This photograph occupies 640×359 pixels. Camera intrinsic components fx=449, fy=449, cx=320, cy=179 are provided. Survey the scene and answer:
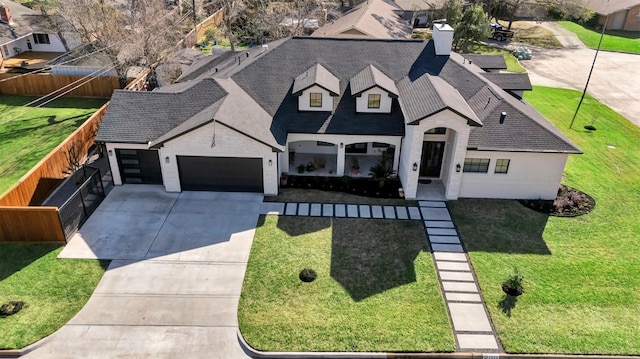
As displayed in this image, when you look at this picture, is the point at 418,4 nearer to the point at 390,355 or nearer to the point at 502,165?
the point at 502,165

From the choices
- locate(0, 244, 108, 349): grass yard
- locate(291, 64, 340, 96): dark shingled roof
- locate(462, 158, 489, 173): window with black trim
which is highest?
locate(291, 64, 340, 96): dark shingled roof

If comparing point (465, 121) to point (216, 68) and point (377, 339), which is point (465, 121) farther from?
point (216, 68)

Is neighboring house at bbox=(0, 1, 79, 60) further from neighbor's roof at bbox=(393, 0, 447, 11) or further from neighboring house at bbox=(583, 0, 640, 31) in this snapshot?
neighboring house at bbox=(583, 0, 640, 31)

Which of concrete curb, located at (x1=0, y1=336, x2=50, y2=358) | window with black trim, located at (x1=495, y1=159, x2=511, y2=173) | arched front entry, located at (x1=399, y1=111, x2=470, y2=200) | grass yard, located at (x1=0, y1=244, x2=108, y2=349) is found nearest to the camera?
concrete curb, located at (x1=0, y1=336, x2=50, y2=358)

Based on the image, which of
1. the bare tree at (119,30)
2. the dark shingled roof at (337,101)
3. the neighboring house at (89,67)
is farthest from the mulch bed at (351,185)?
the neighboring house at (89,67)

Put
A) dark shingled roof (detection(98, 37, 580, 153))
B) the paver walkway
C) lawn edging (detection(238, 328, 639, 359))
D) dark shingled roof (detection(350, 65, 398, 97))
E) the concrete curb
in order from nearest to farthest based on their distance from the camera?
the concrete curb
lawn edging (detection(238, 328, 639, 359))
the paver walkway
dark shingled roof (detection(98, 37, 580, 153))
dark shingled roof (detection(350, 65, 398, 97))

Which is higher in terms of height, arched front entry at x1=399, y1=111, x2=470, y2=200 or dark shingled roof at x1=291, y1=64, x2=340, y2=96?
dark shingled roof at x1=291, y1=64, x2=340, y2=96

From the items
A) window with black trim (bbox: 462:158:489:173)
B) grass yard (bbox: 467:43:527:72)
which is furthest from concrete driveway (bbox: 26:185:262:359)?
grass yard (bbox: 467:43:527:72)

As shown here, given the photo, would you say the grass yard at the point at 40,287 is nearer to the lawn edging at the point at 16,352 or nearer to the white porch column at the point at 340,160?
the lawn edging at the point at 16,352
